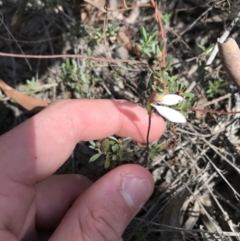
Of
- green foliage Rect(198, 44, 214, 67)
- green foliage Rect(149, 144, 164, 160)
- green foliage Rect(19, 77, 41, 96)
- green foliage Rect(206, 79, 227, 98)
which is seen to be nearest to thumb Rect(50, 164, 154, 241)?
green foliage Rect(149, 144, 164, 160)

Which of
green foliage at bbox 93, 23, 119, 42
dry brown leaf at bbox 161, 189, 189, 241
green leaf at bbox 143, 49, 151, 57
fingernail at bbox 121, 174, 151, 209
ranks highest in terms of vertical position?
green foliage at bbox 93, 23, 119, 42

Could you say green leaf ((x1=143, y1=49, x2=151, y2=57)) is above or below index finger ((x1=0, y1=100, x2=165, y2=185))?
above

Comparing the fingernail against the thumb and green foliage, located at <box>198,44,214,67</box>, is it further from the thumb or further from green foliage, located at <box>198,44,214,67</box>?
green foliage, located at <box>198,44,214,67</box>

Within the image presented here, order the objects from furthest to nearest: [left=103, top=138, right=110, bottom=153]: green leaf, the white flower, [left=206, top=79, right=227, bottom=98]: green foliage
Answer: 1. [left=206, top=79, right=227, bottom=98]: green foliage
2. [left=103, top=138, right=110, bottom=153]: green leaf
3. the white flower

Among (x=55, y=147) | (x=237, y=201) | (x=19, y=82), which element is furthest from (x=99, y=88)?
(x=237, y=201)

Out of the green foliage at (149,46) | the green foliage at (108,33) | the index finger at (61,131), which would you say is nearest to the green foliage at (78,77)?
the green foliage at (108,33)

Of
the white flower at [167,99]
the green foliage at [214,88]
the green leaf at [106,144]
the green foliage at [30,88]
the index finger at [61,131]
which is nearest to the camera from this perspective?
the white flower at [167,99]

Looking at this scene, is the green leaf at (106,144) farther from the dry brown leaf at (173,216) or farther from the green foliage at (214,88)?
the green foliage at (214,88)
